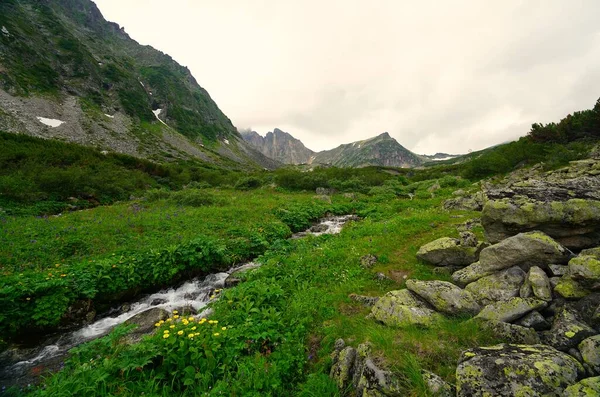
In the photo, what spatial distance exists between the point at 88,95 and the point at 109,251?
12725 cm

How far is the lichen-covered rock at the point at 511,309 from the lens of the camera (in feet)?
17.0

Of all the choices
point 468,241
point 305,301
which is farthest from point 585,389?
point 468,241

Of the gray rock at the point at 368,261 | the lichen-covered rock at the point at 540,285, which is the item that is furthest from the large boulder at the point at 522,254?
the gray rock at the point at 368,261

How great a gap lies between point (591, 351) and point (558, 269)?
2.80 metres

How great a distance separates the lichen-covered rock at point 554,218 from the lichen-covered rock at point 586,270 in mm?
1834

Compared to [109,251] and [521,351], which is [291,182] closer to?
[109,251]

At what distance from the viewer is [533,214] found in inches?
280

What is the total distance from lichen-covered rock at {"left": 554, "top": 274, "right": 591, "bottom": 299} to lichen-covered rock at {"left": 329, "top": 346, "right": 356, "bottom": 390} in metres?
4.50

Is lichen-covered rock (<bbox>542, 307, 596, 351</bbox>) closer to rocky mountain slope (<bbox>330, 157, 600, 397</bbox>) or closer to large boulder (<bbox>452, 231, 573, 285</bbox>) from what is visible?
rocky mountain slope (<bbox>330, 157, 600, 397</bbox>)

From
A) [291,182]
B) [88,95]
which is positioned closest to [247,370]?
[291,182]

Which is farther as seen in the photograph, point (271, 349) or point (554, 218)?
point (554, 218)

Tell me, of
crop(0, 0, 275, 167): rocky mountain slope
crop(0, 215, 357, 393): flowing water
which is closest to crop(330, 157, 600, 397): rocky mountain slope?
crop(0, 215, 357, 393): flowing water

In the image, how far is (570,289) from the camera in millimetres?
5160

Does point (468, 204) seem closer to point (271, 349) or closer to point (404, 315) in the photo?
point (404, 315)
